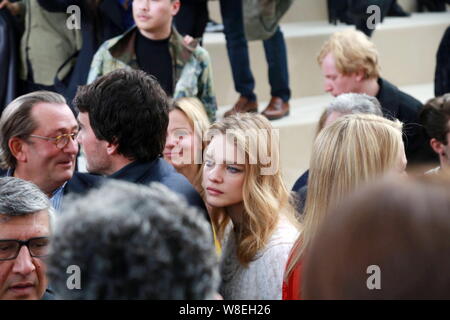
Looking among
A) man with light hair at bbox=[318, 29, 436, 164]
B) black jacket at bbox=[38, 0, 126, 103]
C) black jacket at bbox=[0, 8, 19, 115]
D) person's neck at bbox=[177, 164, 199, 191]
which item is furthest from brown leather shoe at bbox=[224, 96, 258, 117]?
person's neck at bbox=[177, 164, 199, 191]

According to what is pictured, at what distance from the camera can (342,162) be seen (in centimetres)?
183

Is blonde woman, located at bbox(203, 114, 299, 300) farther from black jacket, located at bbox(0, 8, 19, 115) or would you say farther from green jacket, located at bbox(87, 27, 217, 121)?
black jacket, located at bbox(0, 8, 19, 115)

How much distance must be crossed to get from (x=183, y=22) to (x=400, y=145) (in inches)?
82.3

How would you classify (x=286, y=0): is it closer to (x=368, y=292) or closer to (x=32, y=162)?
(x=32, y=162)

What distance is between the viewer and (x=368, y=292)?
2.71 feet

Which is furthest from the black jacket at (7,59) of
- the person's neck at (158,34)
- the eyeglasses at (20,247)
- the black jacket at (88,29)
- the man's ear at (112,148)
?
the eyeglasses at (20,247)

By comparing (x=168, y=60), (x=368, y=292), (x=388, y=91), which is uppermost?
(x=368, y=292)

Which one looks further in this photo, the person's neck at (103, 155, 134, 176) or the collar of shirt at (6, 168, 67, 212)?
the collar of shirt at (6, 168, 67, 212)

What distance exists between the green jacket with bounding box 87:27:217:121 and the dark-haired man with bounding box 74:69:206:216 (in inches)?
41.4

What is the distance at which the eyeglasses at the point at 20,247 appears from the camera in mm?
1690

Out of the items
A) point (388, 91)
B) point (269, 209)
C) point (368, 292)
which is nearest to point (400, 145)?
point (269, 209)

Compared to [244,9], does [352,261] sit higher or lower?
higher

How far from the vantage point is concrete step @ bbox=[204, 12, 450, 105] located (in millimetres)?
4500

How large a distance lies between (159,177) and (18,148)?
0.53 metres
